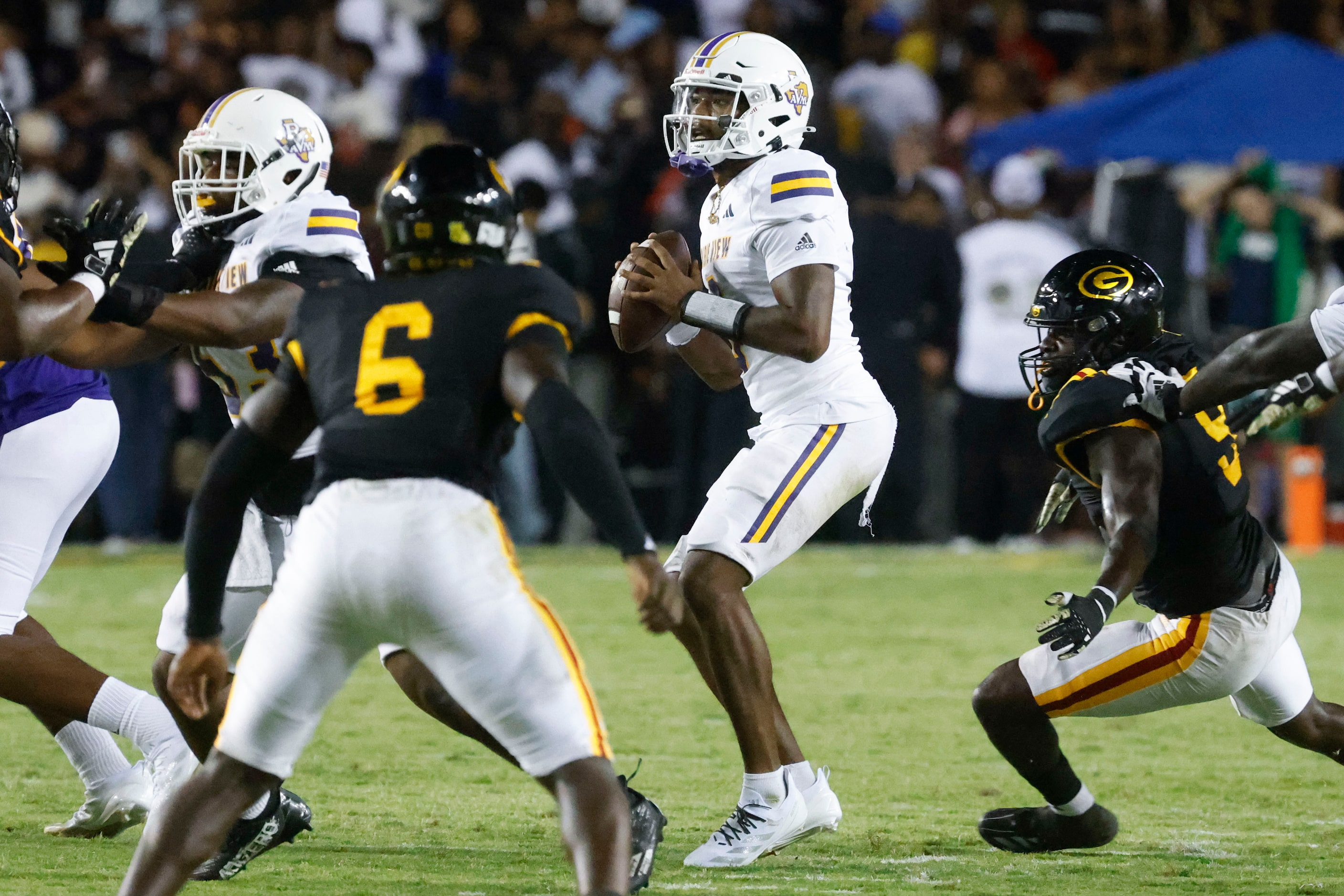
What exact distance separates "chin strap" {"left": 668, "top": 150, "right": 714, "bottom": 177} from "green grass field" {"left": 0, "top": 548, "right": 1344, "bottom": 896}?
1.82 m

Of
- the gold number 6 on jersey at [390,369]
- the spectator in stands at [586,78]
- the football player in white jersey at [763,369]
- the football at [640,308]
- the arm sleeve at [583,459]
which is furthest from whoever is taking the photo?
the spectator in stands at [586,78]

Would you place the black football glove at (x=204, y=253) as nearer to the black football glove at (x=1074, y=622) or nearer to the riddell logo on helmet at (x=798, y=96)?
the riddell logo on helmet at (x=798, y=96)

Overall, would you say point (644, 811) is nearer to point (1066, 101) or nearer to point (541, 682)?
point (541, 682)

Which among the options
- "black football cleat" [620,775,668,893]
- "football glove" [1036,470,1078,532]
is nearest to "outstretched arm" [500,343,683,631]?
"black football cleat" [620,775,668,893]

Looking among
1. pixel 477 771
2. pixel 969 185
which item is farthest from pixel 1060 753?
pixel 969 185

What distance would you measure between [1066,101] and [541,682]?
10521mm

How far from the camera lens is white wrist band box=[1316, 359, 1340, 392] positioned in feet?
15.2

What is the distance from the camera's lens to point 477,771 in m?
5.74

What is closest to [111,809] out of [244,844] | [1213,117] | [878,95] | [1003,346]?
[244,844]

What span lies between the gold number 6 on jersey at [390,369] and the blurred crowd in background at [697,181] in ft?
21.2

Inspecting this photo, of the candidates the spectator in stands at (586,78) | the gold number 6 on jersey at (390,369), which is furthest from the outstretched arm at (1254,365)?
the spectator in stands at (586,78)

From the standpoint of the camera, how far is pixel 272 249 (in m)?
4.84

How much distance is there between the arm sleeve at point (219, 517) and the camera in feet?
11.7

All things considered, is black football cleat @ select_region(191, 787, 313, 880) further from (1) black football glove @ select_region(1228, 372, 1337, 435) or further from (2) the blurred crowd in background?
(2) the blurred crowd in background
